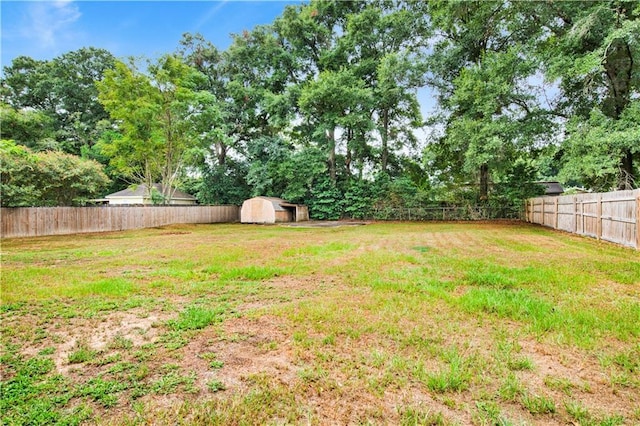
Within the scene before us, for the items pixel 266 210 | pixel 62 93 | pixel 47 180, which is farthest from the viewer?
pixel 62 93

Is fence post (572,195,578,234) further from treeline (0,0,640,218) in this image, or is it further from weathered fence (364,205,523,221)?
weathered fence (364,205,523,221)

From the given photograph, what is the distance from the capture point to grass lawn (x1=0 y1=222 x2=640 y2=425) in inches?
75.0

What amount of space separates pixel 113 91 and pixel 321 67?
16104 mm

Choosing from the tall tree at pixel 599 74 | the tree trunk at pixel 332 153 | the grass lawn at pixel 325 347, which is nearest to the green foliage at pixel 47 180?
the grass lawn at pixel 325 347

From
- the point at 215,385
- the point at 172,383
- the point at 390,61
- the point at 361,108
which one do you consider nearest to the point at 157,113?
the point at 361,108

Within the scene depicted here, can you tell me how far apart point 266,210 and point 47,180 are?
12.6m

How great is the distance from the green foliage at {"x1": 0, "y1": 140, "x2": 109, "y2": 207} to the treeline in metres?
0.08

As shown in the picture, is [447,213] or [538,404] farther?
[447,213]

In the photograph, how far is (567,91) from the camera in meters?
14.8

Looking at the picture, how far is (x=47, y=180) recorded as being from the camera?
13.6 metres

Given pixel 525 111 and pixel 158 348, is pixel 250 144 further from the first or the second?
pixel 158 348

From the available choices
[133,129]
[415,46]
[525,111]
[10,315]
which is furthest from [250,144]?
[10,315]

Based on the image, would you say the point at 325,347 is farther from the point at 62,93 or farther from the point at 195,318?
the point at 62,93

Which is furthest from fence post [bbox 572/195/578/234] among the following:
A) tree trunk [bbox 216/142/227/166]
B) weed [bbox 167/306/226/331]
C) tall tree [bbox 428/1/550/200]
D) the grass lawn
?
tree trunk [bbox 216/142/227/166]
